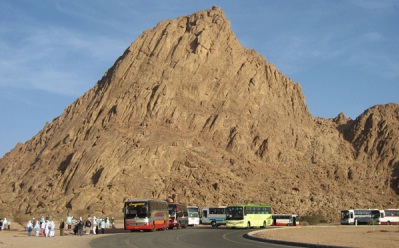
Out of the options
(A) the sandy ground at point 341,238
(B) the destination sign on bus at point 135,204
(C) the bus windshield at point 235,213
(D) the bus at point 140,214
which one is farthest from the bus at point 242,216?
(B) the destination sign on bus at point 135,204

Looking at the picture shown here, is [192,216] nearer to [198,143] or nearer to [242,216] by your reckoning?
[242,216]

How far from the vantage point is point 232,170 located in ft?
298

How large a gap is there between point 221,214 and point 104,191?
19.8 metres

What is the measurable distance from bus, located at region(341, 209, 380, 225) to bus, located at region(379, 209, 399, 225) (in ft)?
2.37

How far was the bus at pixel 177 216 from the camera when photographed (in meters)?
58.4

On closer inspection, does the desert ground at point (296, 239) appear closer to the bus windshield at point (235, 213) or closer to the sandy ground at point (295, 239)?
the sandy ground at point (295, 239)

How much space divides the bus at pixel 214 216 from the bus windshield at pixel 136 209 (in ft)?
66.0

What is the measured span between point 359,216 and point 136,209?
4024 centimetres

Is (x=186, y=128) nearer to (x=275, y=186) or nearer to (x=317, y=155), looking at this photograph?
(x=275, y=186)

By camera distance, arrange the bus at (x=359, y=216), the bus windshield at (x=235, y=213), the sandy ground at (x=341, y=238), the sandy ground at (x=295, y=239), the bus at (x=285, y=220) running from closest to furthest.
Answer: the sandy ground at (x=341, y=238), the sandy ground at (x=295, y=239), the bus windshield at (x=235, y=213), the bus at (x=285, y=220), the bus at (x=359, y=216)

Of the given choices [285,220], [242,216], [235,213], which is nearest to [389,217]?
[285,220]

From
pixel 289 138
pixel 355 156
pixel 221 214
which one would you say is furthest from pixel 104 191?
pixel 355 156

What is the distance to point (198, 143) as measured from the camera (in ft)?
307

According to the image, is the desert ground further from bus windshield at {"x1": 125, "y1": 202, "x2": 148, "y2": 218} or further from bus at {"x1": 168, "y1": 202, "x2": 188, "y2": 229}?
bus at {"x1": 168, "y1": 202, "x2": 188, "y2": 229}
